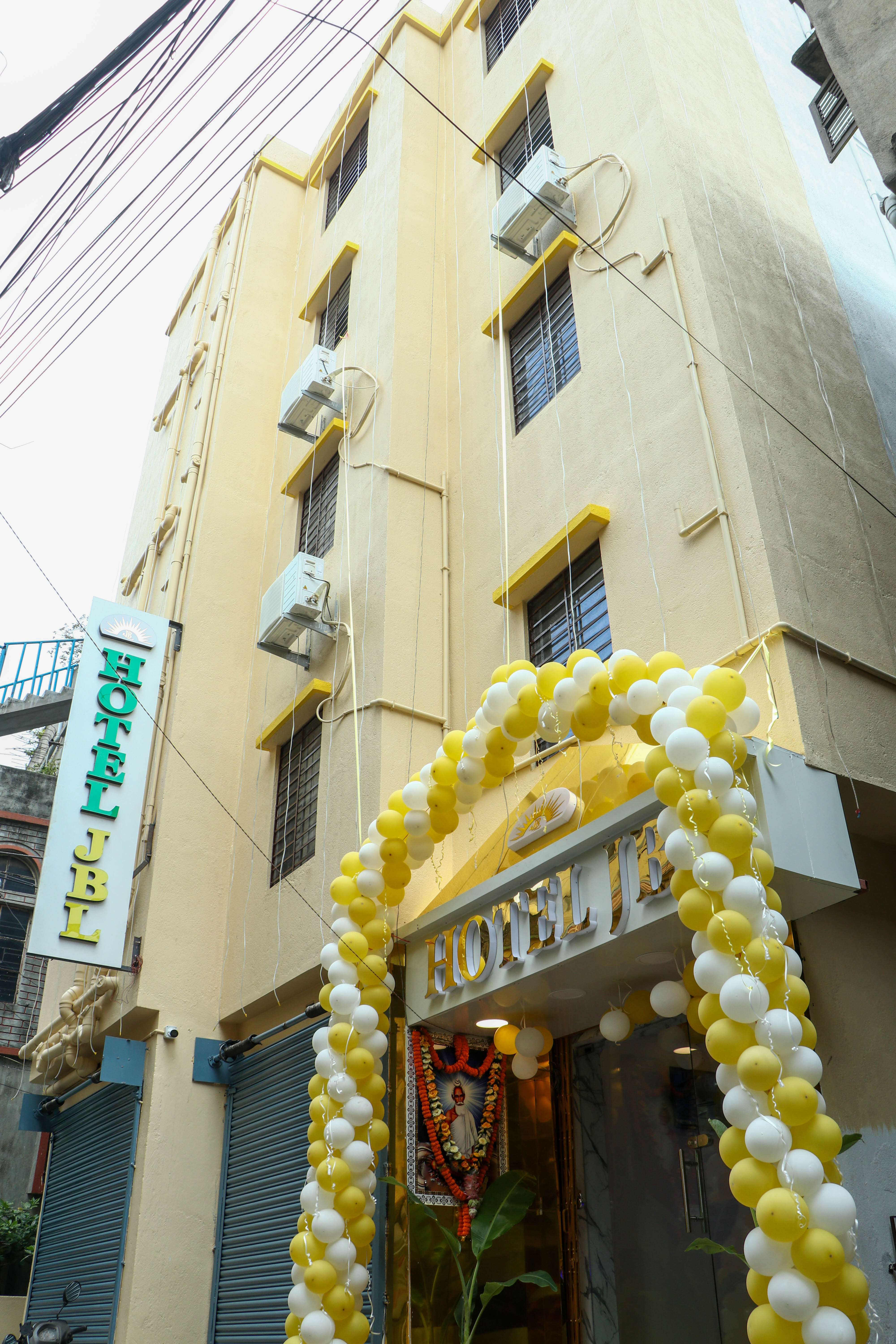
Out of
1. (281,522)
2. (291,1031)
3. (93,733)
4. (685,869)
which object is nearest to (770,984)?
(685,869)

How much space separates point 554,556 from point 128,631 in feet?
16.9

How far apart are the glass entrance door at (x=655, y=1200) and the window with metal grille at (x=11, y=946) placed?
1353 centimetres

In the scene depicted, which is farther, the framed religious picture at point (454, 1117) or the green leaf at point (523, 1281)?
the framed religious picture at point (454, 1117)

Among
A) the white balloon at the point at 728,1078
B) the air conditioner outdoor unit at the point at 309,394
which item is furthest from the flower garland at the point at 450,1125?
the air conditioner outdoor unit at the point at 309,394

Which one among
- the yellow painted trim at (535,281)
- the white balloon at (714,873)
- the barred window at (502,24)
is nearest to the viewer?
the white balloon at (714,873)

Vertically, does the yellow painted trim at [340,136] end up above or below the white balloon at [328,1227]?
above

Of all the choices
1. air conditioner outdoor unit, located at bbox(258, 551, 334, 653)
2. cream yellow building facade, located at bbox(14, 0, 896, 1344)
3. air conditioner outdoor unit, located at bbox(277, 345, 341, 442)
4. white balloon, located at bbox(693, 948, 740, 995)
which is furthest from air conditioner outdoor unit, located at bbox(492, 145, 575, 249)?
white balloon, located at bbox(693, 948, 740, 995)

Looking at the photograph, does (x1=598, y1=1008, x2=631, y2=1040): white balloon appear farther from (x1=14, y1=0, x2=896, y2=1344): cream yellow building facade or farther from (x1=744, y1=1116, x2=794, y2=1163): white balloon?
(x1=744, y1=1116, x2=794, y2=1163): white balloon

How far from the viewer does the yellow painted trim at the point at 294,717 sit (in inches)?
396

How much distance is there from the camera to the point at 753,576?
6.48 meters

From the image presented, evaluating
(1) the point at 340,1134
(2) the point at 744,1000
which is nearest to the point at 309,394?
(1) the point at 340,1134

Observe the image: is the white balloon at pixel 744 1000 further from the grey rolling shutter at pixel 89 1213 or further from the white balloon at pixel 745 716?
the grey rolling shutter at pixel 89 1213

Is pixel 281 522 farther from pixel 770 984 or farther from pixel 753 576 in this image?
pixel 770 984

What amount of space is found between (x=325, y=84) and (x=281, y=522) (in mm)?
7464
